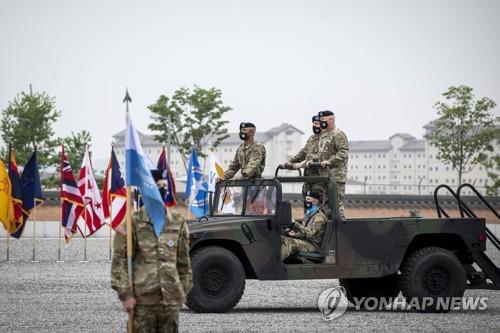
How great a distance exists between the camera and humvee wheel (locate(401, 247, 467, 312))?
15.0 metres

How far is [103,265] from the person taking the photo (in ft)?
87.6

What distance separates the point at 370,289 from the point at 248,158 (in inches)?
116

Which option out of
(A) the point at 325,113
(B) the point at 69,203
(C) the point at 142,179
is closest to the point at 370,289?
(A) the point at 325,113

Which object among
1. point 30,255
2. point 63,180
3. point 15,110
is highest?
point 15,110

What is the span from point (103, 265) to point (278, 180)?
1270cm

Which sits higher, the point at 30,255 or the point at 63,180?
the point at 63,180

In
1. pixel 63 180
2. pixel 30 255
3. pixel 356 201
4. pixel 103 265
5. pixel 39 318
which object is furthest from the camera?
pixel 356 201

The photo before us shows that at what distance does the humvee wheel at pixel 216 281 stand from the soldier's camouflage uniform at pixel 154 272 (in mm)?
Result: 5718

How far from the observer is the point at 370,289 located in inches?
645

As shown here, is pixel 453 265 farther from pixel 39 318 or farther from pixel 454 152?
pixel 454 152

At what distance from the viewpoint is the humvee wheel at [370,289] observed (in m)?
16.2

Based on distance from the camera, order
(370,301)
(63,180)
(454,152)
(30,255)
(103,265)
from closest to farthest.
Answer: (370,301) → (103,265) → (63,180) → (30,255) → (454,152)

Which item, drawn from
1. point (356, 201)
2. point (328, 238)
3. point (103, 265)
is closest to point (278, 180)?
point (328, 238)

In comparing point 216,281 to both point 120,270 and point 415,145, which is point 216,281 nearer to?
point 120,270
